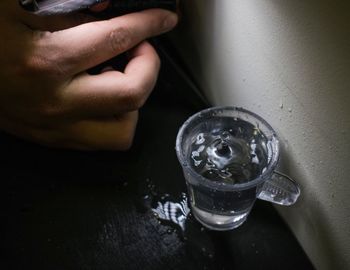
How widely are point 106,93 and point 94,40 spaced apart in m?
0.06

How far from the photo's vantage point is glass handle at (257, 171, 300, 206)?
0.40m

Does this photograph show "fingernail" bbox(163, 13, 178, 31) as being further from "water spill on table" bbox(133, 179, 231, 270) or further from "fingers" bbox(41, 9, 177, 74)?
"water spill on table" bbox(133, 179, 231, 270)

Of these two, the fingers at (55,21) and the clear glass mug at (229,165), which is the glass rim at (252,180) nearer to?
the clear glass mug at (229,165)

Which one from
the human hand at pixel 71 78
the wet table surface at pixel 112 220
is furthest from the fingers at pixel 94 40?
the wet table surface at pixel 112 220

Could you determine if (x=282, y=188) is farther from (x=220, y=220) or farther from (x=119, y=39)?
(x=119, y=39)

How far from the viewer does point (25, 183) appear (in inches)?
18.3

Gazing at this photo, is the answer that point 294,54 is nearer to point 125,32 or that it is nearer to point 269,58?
point 269,58

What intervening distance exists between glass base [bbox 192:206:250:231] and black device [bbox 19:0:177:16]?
0.81 ft

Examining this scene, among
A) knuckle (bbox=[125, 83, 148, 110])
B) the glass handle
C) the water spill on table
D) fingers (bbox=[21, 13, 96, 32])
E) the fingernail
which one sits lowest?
the water spill on table

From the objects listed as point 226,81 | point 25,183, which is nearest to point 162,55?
point 226,81

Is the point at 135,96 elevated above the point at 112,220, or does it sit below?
above

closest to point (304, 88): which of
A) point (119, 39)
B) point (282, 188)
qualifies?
point (282, 188)

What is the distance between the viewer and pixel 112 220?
439 millimetres

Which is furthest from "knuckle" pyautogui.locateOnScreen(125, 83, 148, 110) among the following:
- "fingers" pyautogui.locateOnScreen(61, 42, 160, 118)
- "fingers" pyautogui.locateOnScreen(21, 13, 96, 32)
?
"fingers" pyautogui.locateOnScreen(21, 13, 96, 32)
